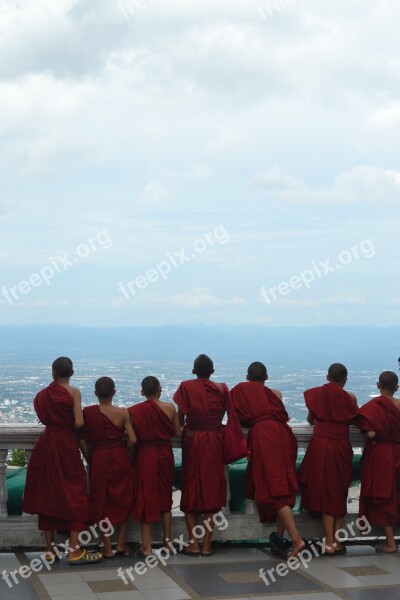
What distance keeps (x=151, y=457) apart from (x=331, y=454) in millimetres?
1702

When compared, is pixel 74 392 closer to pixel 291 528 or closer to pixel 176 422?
pixel 176 422

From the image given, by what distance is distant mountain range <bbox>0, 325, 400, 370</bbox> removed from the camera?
5012 centimetres

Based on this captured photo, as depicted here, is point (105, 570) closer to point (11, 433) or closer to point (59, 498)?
point (59, 498)

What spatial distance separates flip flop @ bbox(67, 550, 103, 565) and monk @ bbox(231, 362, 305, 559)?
154 cm

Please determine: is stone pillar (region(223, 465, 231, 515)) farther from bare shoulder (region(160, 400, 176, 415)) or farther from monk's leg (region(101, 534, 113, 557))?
monk's leg (region(101, 534, 113, 557))

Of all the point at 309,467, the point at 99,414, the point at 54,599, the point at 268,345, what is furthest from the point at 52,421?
the point at 268,345

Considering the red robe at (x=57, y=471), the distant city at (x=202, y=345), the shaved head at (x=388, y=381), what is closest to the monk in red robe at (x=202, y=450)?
the red robe at (x=57, y=471)

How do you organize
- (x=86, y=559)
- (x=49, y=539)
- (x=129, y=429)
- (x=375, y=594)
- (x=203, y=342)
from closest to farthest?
(x=375, y=594), (x=86, y=559), (x=49, y=539), (x=129, y=429), (x=203, y=342)

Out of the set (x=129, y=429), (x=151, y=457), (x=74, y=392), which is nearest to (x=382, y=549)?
(x=151, y=457)

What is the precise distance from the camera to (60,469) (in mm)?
7207

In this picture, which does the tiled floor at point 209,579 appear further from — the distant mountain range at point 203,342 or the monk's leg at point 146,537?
the distant mountain range at point 203,342

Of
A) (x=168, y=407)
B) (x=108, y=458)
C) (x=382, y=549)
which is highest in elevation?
(x=168, y=407)

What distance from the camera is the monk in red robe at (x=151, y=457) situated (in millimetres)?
7512

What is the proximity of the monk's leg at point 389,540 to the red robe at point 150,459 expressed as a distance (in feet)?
7.09
